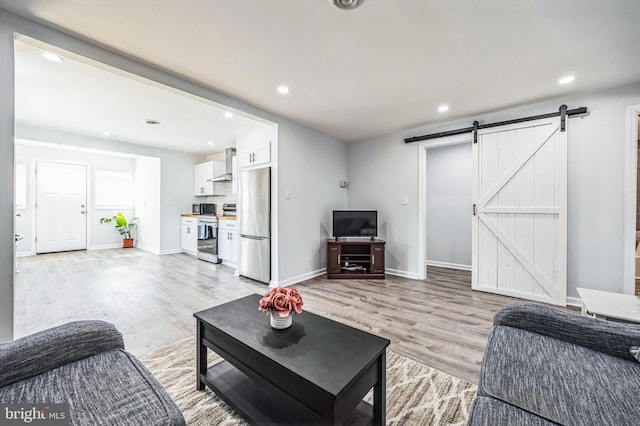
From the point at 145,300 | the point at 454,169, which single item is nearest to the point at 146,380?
the point at 145,300

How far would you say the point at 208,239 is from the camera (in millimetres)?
5367

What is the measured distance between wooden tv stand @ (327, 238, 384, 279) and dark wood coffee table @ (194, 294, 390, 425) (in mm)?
2596

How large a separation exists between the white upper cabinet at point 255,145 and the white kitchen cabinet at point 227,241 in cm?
133

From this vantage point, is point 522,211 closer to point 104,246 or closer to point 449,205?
point 449,205

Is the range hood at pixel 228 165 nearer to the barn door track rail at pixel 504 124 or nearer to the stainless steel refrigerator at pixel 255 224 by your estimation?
the stainless steel refrigerator at pixel 255 224

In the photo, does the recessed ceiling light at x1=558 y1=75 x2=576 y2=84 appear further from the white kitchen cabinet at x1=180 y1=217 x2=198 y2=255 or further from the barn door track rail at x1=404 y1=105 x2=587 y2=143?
the white kitchen cabinet at x1=180 y1=217 x2=198 y2=255

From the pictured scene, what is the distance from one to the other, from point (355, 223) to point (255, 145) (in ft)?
6.67

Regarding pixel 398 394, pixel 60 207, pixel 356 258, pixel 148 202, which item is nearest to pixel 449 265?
pixel 356 258

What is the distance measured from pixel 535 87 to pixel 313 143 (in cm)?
283

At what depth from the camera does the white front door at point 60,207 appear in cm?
572

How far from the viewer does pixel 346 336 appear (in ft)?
4.35

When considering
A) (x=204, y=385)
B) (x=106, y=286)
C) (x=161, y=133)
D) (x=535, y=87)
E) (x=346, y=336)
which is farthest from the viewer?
(x=161, y=133)

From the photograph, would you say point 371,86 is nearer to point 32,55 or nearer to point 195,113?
point 195,113

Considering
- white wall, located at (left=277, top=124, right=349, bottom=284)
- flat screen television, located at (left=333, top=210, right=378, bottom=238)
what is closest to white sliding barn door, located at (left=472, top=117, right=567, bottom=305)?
flat screen television, located at (left=333, top=210, right=378, bottom=238)
